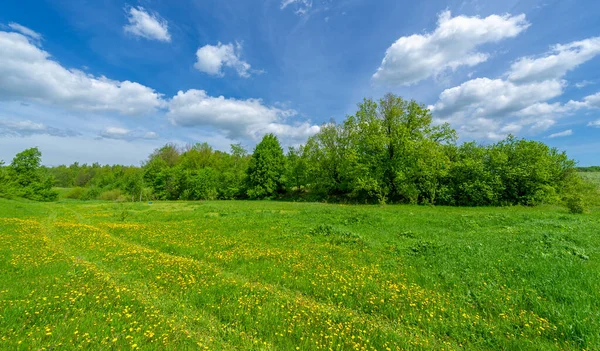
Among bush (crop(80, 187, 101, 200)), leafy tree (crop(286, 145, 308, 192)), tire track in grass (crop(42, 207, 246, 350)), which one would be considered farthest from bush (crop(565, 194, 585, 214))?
bush (crop(80, 187, 101, 200))

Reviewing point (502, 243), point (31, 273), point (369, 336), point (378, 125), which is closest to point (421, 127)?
point (378, 125)

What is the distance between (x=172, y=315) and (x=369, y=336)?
4.17m

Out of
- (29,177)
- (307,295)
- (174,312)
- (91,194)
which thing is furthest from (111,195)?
(307,295)

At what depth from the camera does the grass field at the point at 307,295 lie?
455 cm

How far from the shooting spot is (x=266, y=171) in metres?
56.5

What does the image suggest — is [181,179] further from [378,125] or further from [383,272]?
[383,272]

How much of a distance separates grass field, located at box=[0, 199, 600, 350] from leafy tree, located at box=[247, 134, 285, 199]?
4480 cm

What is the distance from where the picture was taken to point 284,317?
5.34 metres

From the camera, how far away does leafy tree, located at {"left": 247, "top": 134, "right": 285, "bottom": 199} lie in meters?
56.2

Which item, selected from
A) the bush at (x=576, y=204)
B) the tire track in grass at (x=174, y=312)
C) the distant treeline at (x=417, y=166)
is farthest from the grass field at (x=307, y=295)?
the distant treeline at (x=417, y=166)

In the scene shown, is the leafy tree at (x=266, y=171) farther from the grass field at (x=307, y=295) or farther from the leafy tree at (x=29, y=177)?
the leafy tree at (x=29, y=177)

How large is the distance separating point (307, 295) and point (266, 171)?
50.6m

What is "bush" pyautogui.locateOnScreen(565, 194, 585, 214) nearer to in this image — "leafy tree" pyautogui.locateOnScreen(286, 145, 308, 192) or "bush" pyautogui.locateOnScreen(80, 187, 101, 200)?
"leafy tree" pyautogui.locateOnScreen(286, 145, 308, 192)

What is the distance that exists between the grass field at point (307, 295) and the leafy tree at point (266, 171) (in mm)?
44795
